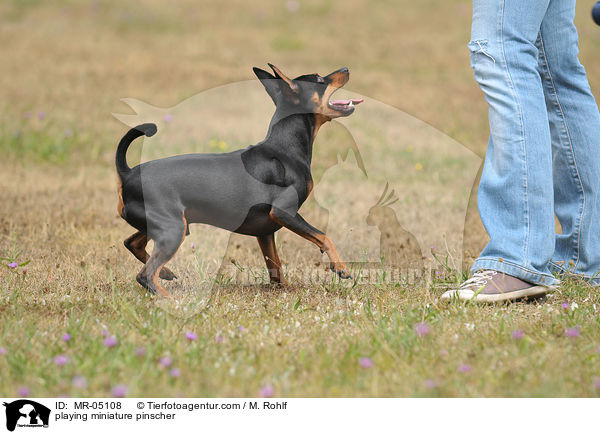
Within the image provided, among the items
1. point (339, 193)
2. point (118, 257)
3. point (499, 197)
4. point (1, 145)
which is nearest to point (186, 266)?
point (118, 257)

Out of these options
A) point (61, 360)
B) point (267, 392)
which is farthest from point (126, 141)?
point (267, 392)

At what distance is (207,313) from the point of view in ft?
9.84

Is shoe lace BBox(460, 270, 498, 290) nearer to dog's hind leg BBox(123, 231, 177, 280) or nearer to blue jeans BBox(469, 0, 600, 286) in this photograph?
blue jeans BBox(469, 0, 600, 286)

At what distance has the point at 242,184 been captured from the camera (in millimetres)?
3164

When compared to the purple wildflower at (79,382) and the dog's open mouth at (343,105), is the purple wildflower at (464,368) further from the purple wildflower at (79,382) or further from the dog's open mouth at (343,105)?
the dog's open mouth at (343,105)

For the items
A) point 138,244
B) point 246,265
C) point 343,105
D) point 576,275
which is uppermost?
point 343,105

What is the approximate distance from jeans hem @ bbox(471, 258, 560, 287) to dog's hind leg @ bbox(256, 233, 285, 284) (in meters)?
0.97

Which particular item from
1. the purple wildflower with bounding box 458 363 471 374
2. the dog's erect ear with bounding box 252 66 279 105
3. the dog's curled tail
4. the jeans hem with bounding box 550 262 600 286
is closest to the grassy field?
the purple wildflower with bounding box 458 363 471 374

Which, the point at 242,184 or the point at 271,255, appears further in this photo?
the point at 271,255

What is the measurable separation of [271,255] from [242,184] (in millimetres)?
465

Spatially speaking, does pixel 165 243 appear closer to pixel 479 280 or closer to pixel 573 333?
pixel 479 280

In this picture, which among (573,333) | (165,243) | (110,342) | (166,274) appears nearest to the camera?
(110,342)
